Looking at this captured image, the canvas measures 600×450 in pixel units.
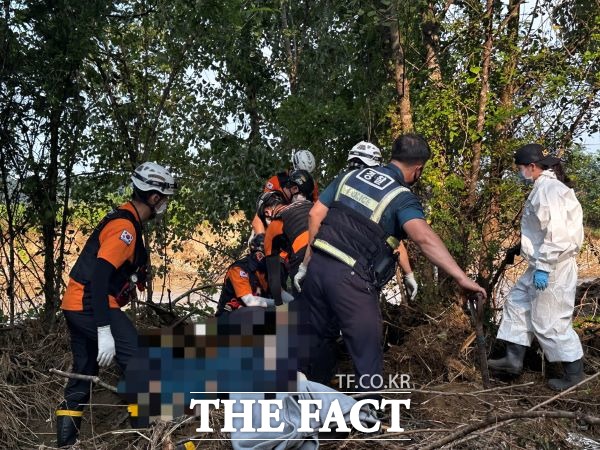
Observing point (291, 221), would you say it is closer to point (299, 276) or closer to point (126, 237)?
point (299, 276)

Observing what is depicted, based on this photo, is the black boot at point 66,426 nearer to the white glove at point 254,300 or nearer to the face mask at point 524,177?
the white glove at point 254,300

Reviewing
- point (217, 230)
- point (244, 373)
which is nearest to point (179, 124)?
point (217, 230)

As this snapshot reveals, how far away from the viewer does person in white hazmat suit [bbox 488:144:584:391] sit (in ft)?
18.9

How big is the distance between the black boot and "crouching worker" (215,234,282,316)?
1.43 meters

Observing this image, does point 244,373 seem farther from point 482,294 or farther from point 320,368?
point 482,294

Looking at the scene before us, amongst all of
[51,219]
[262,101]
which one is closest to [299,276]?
[51,219]

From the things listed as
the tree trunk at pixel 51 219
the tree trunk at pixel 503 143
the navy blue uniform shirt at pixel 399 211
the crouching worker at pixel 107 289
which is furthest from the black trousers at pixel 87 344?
the tree trunk at pixel 503 143

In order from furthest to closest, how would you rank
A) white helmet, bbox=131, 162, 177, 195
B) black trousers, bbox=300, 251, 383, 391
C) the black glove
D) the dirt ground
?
the black glove, white helmet, bbox=131, 162, 177, 195, black trousers, bbox=300, 251, 383, 391, the dirt ground

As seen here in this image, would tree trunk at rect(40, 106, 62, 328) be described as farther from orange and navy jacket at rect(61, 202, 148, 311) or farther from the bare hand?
the bare hand

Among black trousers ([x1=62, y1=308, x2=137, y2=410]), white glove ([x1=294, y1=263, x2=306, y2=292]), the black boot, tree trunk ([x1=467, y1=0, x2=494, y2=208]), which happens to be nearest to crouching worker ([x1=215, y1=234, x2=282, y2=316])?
white glove ([x1=294, y1=263, x2=306, y2=292])

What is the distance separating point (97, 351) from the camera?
202 inches

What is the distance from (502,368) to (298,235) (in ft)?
6.21

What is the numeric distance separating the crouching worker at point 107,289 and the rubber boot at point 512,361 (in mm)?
2792

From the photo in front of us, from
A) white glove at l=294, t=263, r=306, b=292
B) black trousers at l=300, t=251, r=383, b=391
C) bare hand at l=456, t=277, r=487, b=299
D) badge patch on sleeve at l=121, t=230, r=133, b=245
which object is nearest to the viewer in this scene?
bare hand at l=456, t=277, r=487, b=299
